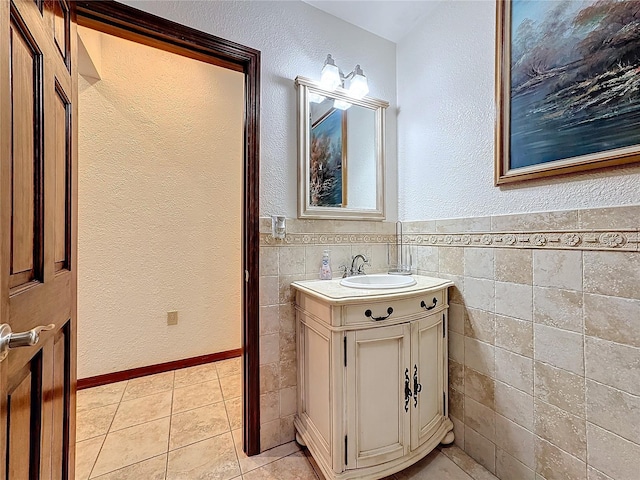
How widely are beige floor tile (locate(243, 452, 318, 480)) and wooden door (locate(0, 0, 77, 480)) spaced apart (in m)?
0.74

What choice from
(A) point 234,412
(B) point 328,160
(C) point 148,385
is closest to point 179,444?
(A) point 234,412

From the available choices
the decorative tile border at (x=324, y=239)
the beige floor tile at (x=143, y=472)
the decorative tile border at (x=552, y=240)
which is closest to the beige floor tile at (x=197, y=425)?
the beige floor tile at (x=143, y=472)

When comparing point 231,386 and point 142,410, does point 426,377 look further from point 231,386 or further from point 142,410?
point 142,410

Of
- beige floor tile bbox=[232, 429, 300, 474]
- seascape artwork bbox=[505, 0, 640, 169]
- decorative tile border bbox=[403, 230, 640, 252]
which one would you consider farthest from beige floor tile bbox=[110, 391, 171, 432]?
seascape artwork bbox=[505, 0, 640, 169]

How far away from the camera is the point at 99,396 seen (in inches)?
77.6

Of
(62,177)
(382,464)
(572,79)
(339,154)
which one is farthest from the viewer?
(339,154)

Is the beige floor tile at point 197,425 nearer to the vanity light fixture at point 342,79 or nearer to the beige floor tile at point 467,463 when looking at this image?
the beige floor tile at point 467,463

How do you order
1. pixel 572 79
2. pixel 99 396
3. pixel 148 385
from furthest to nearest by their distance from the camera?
1. pixel 148 385
2. pixel 99 396
3. pixel 572 79

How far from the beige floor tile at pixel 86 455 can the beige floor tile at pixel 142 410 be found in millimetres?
103

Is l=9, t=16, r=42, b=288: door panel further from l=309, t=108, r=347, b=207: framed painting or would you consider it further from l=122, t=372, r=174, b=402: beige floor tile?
l=122, t=372, r=174, b=402: beige floor tile

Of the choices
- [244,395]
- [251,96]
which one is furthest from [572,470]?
[251,96]

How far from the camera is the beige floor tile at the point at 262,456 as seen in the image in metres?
1.40

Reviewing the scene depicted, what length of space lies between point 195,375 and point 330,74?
239cm

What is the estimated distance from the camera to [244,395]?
1517 mm
